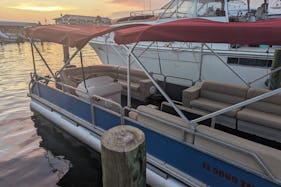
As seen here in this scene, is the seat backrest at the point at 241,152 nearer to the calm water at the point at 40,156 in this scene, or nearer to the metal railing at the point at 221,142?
the metal railing at the point at 221,142

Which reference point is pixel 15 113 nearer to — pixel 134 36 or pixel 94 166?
pixel 94 166

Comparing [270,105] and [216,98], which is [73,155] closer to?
[216,98]

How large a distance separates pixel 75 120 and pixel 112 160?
12.0ft

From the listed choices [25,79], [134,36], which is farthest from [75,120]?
[25,79]

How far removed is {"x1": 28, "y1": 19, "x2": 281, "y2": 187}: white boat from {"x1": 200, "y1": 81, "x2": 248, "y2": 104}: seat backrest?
0.02m

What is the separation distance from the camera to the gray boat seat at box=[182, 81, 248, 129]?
16.4 ft

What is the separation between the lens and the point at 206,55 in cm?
838

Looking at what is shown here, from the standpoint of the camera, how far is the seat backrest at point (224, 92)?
202 inches

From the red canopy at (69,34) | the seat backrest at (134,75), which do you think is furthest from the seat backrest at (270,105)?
the seat backrest at (134,75)

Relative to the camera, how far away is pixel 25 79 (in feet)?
44.6

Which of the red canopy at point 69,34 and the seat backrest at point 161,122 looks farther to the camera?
the red canopy at point 69,34

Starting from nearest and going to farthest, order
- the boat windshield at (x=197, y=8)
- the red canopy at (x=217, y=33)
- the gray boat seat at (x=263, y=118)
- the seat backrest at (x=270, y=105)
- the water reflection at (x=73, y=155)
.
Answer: the red canopy at (x=217, y=33)
the gray boat seat at (x=263, y=118)
the seat backrest at (x=270, y=105)
the water reflection at (x=73, y=155)
the boat windshield at (x=197, y=8)

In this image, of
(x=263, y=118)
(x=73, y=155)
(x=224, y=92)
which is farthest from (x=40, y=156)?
(x=263, y=118)

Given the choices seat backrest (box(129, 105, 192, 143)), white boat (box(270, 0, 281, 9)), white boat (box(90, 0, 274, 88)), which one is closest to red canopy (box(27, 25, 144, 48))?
→ seat backrest (box(129, 105, 192, 143))
